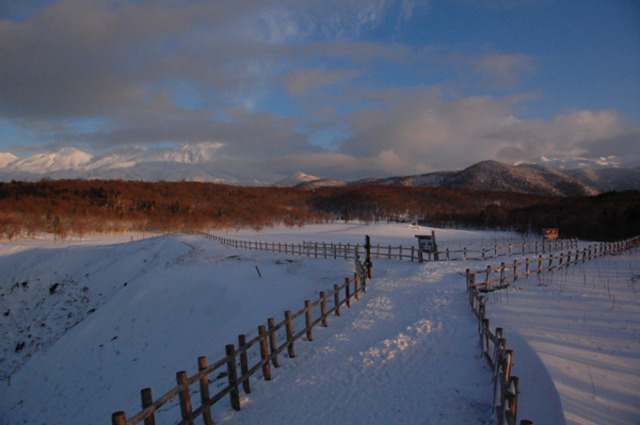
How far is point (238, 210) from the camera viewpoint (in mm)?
112000

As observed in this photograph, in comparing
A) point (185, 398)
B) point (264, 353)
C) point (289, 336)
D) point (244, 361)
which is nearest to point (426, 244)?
point (289, 336)

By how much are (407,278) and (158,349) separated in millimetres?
12902

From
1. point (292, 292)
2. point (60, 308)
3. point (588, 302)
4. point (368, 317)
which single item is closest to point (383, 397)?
point (368, 317)

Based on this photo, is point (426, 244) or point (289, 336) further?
point (426, 244)

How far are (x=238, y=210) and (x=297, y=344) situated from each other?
106m

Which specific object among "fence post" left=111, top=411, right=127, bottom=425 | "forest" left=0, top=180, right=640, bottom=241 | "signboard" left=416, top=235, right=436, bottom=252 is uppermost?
"forest" left=0, top=180, right=640, bottom=241

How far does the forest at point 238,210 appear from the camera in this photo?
6606 cm

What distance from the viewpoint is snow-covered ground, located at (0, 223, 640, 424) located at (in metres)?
6.21

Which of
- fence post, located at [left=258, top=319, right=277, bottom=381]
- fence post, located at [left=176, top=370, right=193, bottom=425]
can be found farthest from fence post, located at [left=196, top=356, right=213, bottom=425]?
fence post, located at [left=258, top=319, right=277, bottom=381]

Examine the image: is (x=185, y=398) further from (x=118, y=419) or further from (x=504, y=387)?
(x=504, y=387)

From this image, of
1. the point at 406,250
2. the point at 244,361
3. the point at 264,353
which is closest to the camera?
the point at 244,361

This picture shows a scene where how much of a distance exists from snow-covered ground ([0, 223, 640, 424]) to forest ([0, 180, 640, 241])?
41555 millimetres

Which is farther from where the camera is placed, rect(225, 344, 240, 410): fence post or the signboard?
the signboard

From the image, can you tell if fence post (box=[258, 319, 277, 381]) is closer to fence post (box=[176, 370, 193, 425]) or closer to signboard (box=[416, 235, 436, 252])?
fence post (box=[176, 370, 193, 425])
